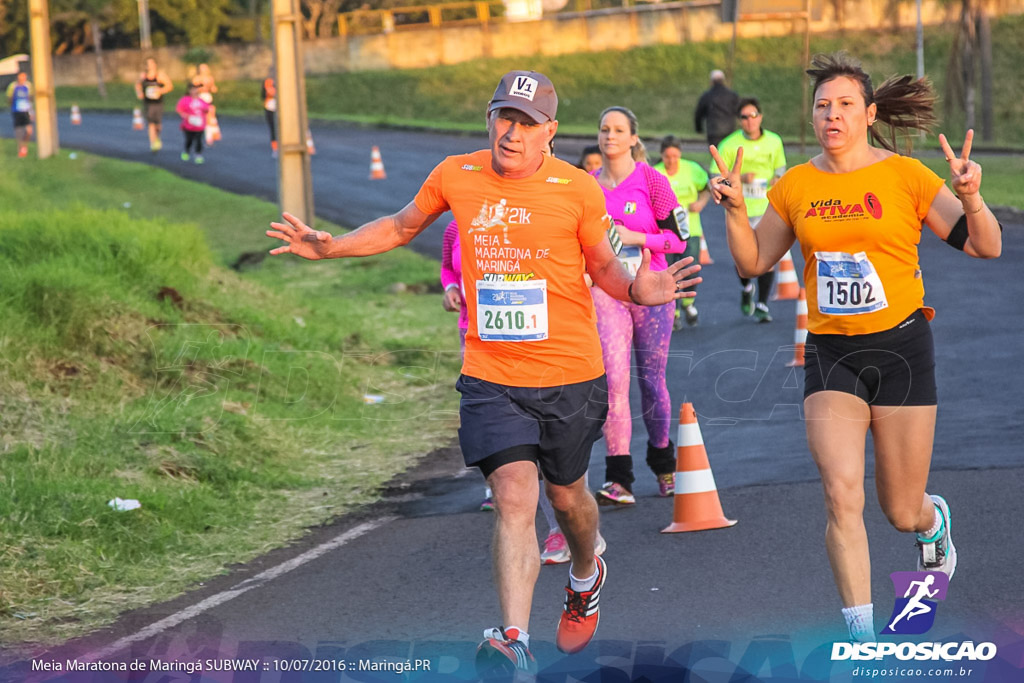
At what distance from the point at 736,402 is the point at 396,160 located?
69.9 ft

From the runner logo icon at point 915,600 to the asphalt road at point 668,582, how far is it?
0.08 metres

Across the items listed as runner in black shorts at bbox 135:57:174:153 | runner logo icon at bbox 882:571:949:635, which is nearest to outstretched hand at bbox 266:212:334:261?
runner logo icon at bbox 882:571:949:635

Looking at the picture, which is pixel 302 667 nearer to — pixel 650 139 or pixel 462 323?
pixel 462 323

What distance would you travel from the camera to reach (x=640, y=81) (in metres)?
52.5

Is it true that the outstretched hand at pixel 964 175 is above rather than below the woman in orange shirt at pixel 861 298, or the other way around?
above

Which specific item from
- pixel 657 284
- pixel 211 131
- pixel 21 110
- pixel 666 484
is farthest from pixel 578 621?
pixel 211 131

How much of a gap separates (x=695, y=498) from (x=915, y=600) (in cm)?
201

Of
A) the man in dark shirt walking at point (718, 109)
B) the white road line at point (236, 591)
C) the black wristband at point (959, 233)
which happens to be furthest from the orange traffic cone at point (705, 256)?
the black wristband at point (959, 233)

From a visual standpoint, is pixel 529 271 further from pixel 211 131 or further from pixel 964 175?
pixel 211 131

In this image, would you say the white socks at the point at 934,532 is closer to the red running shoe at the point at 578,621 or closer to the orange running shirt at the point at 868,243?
the orange running shirt at the point at 868,243

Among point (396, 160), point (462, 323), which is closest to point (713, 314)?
point (462, 323)

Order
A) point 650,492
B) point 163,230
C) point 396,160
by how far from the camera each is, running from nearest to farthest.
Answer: point 650,492 < point 163,230 < point 396,160

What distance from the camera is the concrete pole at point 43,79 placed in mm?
28391

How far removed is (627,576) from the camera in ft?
21.2
